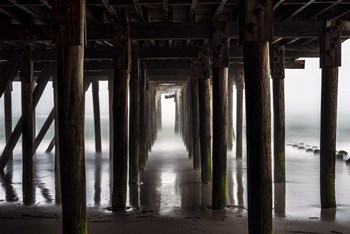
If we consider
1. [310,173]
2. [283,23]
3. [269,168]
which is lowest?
[310,173]

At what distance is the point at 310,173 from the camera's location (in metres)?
10.9

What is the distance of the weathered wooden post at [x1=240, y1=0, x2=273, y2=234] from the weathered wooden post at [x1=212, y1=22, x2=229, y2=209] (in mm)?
2619

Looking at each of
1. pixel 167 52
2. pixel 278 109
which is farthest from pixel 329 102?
pixel 167 52

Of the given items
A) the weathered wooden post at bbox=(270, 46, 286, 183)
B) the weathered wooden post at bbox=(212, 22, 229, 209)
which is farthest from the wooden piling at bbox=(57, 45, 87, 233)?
the weathered wooden post at bbox=(270, 46, 286, 183)

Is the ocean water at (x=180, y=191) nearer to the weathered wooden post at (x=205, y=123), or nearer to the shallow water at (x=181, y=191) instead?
the shallow water at (x=181, y=191)

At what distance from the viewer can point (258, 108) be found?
3.85 metres

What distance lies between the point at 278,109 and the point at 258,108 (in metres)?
5.56

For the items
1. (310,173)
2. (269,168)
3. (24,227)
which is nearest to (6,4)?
(24,227)

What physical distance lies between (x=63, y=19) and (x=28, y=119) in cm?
559

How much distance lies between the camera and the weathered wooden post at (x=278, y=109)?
894cm

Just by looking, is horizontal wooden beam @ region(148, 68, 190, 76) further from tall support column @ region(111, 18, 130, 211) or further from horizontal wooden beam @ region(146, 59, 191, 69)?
tall support column @ region(111, 18, 130, 211)

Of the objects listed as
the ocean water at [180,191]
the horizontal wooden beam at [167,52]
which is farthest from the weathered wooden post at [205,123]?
the horizontal wooden beam at [167,52]

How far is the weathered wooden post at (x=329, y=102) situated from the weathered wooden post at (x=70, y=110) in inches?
158

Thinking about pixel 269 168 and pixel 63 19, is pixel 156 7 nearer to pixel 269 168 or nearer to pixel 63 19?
pixel 63 19
